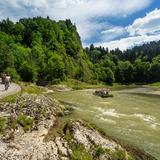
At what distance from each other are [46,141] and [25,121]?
5.36m

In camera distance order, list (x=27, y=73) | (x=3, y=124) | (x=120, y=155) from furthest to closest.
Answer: (x=27, y=73), (x=3, y=124), (x=120, y=155)

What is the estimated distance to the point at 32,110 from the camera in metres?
38.8

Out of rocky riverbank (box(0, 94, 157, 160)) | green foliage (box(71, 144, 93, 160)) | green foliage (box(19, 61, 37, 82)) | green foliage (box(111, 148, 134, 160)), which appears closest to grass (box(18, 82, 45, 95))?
rocky riverbank (box(0, 94, 157, 160))

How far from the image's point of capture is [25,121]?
34.3 m

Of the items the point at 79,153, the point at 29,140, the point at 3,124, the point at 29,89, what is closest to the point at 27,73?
the point at 29,89

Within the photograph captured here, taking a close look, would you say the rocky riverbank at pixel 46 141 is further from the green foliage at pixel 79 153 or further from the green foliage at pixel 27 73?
the green foliage at pixel 27 73

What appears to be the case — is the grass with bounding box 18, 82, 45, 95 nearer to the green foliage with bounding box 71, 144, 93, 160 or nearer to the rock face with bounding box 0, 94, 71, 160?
the rock face with bounding box 0, 94, 71, 160

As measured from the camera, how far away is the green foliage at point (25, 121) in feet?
110

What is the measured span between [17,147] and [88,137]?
6.79m

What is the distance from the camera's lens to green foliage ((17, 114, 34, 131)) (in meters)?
33.4

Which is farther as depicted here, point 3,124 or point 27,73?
point 27,73

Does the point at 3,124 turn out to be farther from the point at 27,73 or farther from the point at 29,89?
the point at 27,73

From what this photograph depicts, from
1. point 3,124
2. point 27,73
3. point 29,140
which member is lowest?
point 27,73

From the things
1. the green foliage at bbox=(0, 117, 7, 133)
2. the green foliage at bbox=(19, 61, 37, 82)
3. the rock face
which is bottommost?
the green foliage at bbox=(19, 61, 37, 82)
